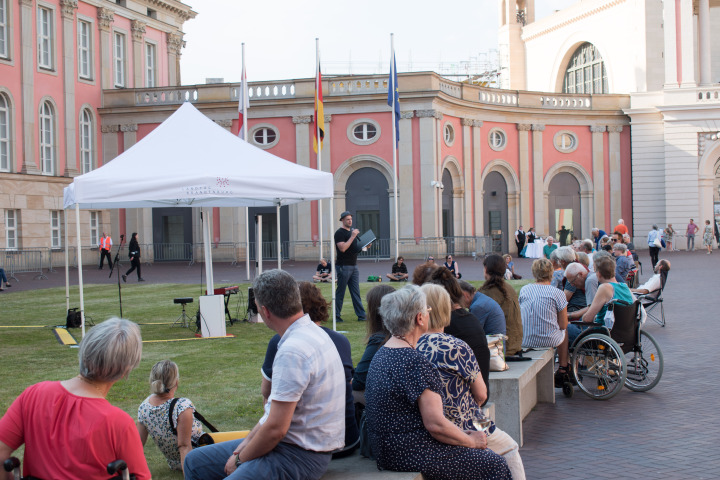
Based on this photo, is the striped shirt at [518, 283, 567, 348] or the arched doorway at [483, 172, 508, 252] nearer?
the striped shirt at [518, 283, 567, 348]

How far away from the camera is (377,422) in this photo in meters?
4.30

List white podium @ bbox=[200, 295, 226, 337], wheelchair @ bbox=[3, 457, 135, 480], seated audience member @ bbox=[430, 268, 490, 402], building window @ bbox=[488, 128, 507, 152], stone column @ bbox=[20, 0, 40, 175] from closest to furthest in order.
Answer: wheelchair @ bbox=[3, 457, 135, 480] → seated audience member @ bbox=[430, 268, 490, 402] → white podium @ bbox=[200, 295, 226, 337] → stone column @ bbox=[20, 0, 40, 175] → building window @ bbox=[488, 128, 507, 152]

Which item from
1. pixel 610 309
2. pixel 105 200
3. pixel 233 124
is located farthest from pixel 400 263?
pixel 233 124

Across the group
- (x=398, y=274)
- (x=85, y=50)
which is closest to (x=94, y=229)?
(x=85, y=50)

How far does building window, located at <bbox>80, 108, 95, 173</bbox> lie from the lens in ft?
124

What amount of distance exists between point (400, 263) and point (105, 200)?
13.0 m

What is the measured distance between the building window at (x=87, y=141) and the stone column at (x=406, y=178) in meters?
14.5

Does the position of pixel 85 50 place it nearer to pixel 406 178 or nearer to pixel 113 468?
pixel 406 178

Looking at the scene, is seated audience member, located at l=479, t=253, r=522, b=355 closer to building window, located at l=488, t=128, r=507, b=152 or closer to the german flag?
the german flag

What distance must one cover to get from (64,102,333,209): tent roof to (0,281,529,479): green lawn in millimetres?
2175

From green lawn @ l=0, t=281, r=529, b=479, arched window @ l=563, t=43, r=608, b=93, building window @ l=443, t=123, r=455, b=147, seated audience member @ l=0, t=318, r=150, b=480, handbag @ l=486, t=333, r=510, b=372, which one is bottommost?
green lawn @ l=0, t=281, r=529, b=479

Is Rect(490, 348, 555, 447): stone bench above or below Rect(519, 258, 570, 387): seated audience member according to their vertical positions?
below

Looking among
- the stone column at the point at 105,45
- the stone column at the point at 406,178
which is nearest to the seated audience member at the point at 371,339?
the stone column at the point at 406,178

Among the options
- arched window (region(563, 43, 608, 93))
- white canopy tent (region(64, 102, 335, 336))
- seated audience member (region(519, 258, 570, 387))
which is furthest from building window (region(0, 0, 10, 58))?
arched window (region(563, 43, 608, 93))
